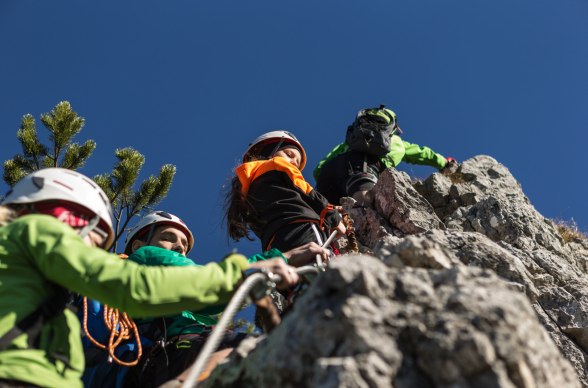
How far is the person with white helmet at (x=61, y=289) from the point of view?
9.36 ft

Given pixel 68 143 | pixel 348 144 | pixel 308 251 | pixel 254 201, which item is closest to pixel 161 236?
pixel 254 201

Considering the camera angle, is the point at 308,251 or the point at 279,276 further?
the point at 308,251

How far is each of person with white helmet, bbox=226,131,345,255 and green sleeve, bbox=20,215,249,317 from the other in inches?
142

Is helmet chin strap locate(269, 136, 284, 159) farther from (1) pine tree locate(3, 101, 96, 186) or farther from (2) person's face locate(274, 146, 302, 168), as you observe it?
(1) pine tree locate(3, 101, 96, 186)

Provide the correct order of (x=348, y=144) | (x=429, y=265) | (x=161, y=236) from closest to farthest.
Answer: (x=429, y=265)
(x=161, y=236)
(x=348, y=144)

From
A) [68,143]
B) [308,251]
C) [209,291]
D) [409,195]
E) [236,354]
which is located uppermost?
[68,143]

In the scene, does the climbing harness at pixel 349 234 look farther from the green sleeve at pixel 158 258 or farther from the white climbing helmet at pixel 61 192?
the white climbing helmet at pixel 61 192

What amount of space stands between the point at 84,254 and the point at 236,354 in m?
0.97

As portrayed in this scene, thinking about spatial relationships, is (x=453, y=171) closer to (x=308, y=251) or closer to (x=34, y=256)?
(x=308, y=251)

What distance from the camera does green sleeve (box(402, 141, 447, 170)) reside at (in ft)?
43.2

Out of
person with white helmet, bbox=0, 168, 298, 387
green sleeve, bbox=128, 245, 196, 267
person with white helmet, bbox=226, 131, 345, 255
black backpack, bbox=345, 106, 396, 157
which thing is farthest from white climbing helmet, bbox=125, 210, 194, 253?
black backpack, bbox=345, 106, 396, 157

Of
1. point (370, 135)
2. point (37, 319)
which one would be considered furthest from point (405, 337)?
point (370, 135)

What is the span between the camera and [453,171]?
12430 millimetres

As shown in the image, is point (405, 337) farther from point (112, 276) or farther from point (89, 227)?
point (89, 227)
